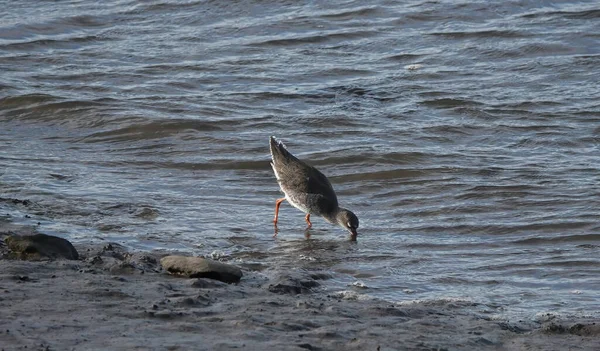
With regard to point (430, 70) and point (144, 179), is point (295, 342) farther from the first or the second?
point (430, 70)

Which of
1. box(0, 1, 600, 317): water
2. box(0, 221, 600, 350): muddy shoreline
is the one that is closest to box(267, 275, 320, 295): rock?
box(0, 221, 600, 350): muddy shoreline

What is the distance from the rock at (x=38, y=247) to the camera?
7.09 metres

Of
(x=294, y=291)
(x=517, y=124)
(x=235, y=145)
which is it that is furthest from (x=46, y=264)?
(x=517, y=124)

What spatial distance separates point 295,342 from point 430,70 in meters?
9.46

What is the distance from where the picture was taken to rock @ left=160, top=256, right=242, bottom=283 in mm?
6996

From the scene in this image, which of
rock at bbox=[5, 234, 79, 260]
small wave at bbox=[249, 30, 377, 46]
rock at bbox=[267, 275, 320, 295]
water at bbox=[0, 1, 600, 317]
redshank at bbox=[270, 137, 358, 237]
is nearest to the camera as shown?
rock at bbox=[267, 275, 320, 295]

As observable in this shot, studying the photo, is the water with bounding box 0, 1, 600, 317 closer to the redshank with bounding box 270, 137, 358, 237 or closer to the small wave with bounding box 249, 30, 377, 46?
the small wave with bounding box 249, 30, 377, 46

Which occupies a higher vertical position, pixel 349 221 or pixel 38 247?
pixel 38 247

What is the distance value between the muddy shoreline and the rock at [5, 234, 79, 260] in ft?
0.26

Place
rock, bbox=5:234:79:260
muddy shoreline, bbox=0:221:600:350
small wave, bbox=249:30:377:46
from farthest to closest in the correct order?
small wave, bbox=249:30:377:46, rock, bbox=5:234:79:260, muddy shoreline, bbox=0:221:600:350

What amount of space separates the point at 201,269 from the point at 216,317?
1.06 metres

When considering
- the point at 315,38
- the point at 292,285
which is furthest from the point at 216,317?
the point at 315,38

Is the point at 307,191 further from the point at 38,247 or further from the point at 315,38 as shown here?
the point at 315,38

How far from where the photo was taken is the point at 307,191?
31.8 ft
